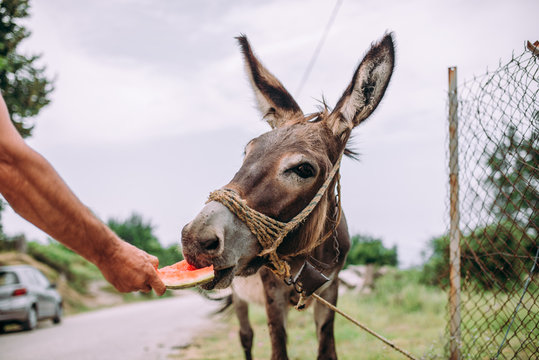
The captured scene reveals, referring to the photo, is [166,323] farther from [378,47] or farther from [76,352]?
[378,47]

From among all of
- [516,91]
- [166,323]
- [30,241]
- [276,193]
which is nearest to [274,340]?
[276,193]

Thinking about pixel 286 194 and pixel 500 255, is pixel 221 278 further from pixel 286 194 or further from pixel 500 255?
pixel 500 255

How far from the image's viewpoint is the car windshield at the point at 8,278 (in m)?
10.1

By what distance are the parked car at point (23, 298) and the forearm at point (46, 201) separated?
9.88 metres

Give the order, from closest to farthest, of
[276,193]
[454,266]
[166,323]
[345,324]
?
[276,193] → [454,266] → [345,324] → [166,323]

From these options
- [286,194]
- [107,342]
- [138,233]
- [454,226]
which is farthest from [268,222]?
[138,233]

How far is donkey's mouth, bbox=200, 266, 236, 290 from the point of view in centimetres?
227

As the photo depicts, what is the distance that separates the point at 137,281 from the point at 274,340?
193cm

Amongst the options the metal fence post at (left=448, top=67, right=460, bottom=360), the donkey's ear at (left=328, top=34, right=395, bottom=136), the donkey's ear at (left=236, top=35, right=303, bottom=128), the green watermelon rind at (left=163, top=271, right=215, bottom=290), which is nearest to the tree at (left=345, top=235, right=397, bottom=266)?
the metal fence post at (left=448, top=67, right=460, bottom=360)

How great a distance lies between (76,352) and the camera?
22.4ft

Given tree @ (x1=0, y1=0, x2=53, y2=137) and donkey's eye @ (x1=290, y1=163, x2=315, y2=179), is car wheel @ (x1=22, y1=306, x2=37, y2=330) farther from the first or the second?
donkey's eye @ (x1=290, y1=163, x2=315, y2=179)

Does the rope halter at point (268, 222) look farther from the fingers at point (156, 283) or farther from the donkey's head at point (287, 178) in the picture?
the fingers at point (156, 283)

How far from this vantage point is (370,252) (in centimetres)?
1561

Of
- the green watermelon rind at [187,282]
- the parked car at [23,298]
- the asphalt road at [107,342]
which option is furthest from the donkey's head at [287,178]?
the parked car at [23,298]
